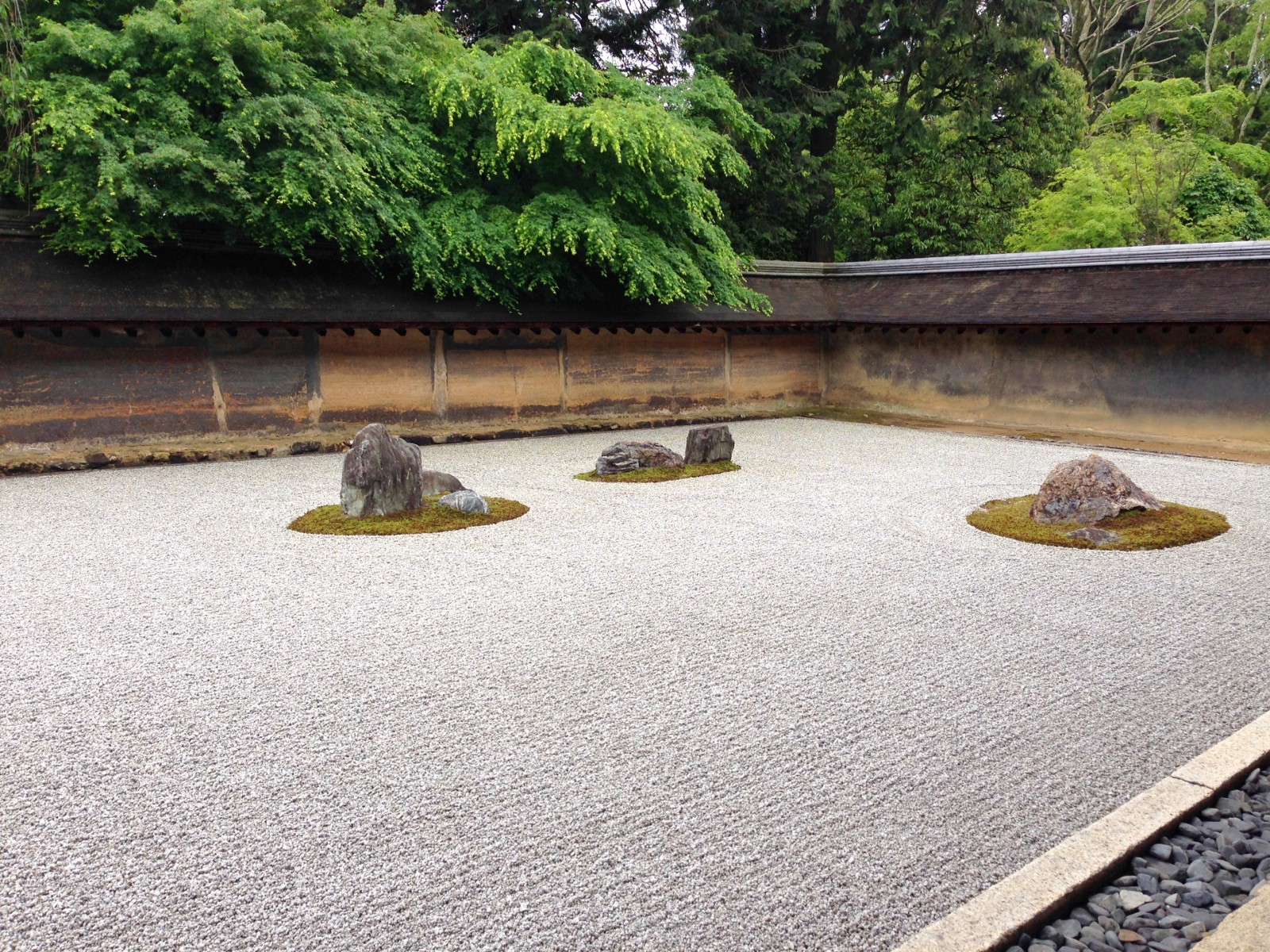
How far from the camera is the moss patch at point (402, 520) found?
774 cm

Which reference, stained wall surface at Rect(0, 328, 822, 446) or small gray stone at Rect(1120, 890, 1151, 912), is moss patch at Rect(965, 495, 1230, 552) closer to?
small gray stone at Rect(1120, 890, 1151, 912)

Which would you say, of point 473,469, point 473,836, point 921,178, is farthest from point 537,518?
point 921,178

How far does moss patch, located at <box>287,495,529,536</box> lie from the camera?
7.74m

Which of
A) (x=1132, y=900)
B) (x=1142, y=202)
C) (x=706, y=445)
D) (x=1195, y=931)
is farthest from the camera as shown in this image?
(x=1142, y=202)

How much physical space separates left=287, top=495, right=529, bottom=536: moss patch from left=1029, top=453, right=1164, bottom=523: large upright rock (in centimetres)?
477

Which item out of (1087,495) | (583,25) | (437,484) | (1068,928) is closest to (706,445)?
(437,484)

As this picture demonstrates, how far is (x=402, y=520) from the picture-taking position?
26.3 ft

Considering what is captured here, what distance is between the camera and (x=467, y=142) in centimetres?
1362

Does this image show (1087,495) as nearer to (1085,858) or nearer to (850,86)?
(1085,858)

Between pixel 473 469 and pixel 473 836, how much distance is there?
833cm

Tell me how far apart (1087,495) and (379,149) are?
1016 cm

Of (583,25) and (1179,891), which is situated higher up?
(583,25)

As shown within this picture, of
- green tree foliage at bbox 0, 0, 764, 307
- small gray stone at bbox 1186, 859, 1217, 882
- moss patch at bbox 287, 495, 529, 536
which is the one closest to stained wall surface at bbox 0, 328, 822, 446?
green tree foliage at bbox 0, 0, 764, 307

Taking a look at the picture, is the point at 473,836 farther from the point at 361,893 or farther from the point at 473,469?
the point at 473,469
